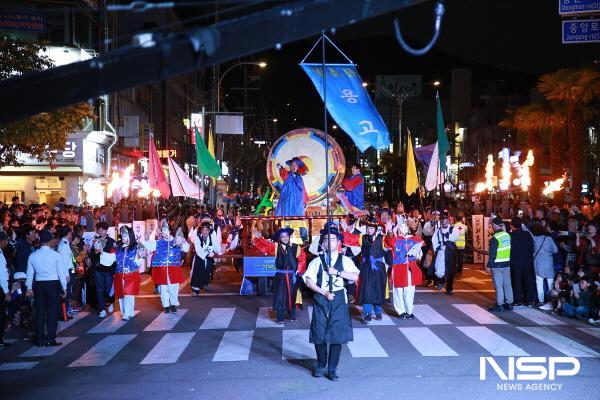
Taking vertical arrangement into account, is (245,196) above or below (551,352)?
above

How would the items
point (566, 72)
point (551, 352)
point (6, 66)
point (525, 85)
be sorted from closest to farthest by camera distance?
point (551, 352)
point (6, 66)
point (566, 72)
point (525, 85)

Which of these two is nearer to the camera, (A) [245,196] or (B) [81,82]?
(B) [81,82]

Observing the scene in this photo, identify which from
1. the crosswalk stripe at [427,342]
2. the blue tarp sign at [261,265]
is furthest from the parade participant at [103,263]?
the crosswalk stripe at [427,342]

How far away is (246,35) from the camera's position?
192 inches

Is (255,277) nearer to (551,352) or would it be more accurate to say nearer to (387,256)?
(387,256)

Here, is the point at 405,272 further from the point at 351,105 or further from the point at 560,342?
the point at 351,105

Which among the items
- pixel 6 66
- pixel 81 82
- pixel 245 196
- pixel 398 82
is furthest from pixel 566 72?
pixel 398 82

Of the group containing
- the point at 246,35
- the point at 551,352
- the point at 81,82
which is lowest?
the point at 551,352

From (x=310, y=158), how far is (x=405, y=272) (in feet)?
21.7

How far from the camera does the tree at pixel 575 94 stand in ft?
81.6

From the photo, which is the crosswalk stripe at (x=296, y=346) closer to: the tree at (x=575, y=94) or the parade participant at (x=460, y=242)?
the parade participant at (x=460, y=242)

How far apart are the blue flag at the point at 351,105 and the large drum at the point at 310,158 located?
8029mm

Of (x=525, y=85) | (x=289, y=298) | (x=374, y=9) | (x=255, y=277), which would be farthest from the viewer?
(x=525, y=85)

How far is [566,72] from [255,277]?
53.1 ft
